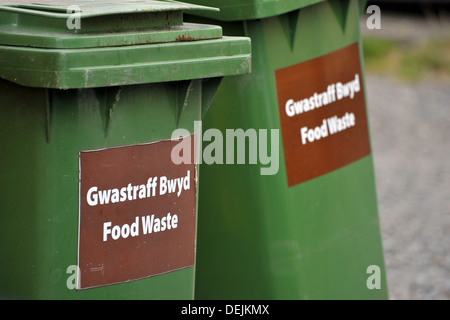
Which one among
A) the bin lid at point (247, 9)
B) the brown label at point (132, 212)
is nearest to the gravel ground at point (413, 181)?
the bin lid at point (247, 9)

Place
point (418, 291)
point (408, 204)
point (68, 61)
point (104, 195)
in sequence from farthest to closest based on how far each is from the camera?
point (408, 204) < point (418, 291) < point (104, 195) < point (68, 61)

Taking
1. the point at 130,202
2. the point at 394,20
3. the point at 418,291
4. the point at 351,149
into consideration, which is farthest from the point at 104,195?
the point at 394,20

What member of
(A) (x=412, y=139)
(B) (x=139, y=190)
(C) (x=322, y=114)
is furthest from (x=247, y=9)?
(A) (x=412, y=139)

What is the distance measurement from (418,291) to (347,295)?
143 centimetres

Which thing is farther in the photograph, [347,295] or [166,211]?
[347,295]

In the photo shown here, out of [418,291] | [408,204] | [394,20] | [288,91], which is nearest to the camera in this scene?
[288,91]

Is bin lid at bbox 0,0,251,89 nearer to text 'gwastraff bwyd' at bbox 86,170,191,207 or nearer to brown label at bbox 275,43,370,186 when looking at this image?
text 'gwastraff bwyd' at bbox 86,170,191,207

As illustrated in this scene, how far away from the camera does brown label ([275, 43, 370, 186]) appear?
12.1 feet

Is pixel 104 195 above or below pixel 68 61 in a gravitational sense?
below

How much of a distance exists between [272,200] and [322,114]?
1.51 feet

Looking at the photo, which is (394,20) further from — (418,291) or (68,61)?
(68,61)

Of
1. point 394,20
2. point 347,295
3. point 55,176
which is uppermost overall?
point 394,20

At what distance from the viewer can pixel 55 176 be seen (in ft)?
9.36

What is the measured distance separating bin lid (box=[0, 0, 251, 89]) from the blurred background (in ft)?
8.95
